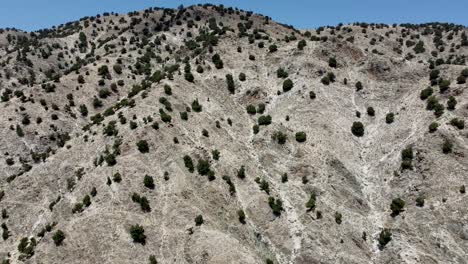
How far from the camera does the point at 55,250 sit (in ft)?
169

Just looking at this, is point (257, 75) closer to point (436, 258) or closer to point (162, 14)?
point (436, 258)

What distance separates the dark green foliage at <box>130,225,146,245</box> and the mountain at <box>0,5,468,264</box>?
0.43ft

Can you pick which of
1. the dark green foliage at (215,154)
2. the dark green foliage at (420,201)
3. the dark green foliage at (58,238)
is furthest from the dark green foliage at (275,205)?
the dark green foliage at (58,238)

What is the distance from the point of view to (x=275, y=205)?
60.7 metres

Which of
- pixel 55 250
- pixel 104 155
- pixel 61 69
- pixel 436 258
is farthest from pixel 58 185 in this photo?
pixel 61 69

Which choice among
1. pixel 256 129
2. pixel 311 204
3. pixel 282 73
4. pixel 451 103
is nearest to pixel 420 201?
pixel 311 204

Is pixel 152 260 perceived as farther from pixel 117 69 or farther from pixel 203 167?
pixel 117 69

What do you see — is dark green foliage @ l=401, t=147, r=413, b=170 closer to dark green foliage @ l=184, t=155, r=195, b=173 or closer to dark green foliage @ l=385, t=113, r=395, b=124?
dark green foliage @ l=385, t=113, r=395, b=124

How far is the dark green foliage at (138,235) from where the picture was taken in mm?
51812

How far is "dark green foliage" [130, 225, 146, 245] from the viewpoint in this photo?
2040 inches

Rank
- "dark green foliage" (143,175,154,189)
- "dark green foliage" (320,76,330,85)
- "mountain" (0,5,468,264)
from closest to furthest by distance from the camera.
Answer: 1. "mountain" (0,5,468,264)
2. "dark green foliage" (143,175,154,189)
3. "dark green foliage" (320,76,330,85)

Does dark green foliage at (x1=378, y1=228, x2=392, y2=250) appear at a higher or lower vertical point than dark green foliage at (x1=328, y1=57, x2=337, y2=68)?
lower

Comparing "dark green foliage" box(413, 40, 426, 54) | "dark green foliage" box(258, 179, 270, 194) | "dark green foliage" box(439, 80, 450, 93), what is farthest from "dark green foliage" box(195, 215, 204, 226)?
"dark green foliage" box(413, 40, 426, 54)

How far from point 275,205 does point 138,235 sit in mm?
18742
